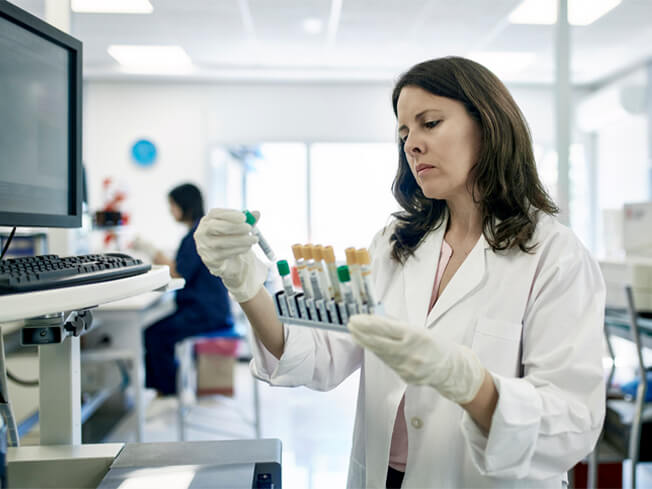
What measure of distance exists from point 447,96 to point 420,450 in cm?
63

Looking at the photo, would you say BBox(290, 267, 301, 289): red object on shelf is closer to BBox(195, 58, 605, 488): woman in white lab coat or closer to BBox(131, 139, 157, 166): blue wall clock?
BBox(195, 58, 605, 488): woman in white lab coat

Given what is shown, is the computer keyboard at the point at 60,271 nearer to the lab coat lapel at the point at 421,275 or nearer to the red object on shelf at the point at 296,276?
the red object on shelf at the point at 296,276

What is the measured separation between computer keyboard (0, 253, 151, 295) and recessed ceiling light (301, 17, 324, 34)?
3087 mm

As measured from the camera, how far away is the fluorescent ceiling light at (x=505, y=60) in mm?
4203

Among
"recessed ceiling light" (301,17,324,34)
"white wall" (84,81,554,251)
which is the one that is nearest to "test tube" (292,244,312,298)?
"recessed ceiling light" (301,17,324,34)

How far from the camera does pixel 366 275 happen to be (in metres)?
0.73

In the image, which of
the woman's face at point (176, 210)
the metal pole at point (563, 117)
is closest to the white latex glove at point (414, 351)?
the metal pole at point (563, 117)

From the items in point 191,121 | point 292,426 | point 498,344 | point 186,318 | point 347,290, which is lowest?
point 292,426

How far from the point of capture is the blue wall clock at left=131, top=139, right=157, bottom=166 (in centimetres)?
480

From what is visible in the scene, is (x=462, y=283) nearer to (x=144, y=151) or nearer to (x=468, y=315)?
(x=468, y=315)

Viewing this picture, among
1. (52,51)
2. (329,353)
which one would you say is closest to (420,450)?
(329,353)

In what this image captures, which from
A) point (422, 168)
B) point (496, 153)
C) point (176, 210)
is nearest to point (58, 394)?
point (422, 168)

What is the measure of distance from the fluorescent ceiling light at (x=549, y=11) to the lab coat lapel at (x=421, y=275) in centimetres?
273

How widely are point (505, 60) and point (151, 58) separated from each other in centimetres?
293
